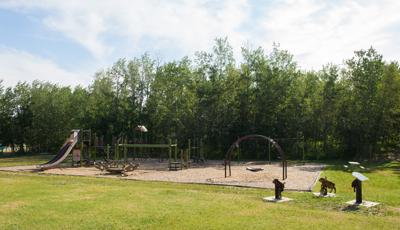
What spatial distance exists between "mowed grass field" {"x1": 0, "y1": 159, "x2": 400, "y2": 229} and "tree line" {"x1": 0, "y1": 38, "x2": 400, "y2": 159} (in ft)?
51.4

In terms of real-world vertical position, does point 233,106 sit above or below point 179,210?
above

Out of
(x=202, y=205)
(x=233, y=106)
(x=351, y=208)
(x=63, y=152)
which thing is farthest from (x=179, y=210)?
(x=233, y=106)

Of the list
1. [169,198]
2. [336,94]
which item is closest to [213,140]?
[336,94]

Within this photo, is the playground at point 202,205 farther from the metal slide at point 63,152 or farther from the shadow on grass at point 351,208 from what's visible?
the metal slide at point 63,152

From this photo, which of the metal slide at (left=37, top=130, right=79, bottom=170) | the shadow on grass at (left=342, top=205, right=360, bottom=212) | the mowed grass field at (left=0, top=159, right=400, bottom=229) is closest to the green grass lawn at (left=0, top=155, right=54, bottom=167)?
the metal slide at (left=37, top=130, right=79, bottom=170)

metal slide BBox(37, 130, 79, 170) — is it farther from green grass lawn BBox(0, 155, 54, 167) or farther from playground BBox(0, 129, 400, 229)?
playground BBox(0, 129, 400, 229)

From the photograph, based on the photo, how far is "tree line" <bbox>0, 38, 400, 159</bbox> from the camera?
26.5 m

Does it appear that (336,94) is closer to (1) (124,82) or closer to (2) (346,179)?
(2) (346,179)

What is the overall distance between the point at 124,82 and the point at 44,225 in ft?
100

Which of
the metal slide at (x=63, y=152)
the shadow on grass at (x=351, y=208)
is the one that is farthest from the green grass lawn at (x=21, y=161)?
the shadow on grass at (x=351, y=208)

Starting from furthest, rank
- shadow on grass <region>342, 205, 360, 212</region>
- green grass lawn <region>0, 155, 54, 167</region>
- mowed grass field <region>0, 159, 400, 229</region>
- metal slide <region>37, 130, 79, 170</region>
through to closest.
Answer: green grass lawn <region>0, 155, 54, 167</region>
metal slide <region>37, 130, 79, 170</region>
shadow on grass <region>342, 205, 360, 212</region>
mowed grass field <region>0, 159, 400, 229</region>

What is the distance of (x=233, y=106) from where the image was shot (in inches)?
1245

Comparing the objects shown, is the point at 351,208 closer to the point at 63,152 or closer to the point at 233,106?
the point at 63,152

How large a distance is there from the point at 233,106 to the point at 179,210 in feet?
75.1
